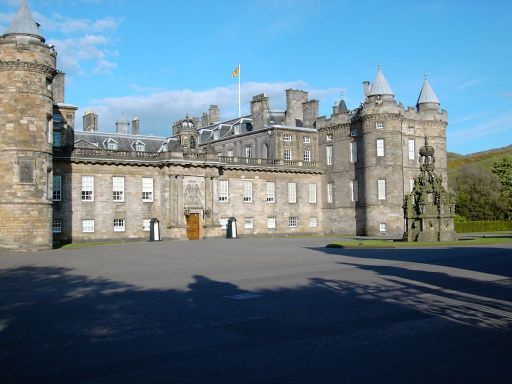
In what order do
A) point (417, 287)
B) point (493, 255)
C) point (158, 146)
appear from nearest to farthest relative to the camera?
point (417, 287)
point (493, 255)
point (158, 146)

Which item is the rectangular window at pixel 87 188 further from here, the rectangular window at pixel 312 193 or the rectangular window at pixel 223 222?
the rectangular window at pixel 312 193

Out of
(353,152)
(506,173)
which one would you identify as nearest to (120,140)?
(353,152)

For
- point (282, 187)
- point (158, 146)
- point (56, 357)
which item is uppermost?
point (158, 146)

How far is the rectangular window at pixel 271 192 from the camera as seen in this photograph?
5541cm

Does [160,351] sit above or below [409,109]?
below

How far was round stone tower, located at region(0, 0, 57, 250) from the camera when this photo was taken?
3453 cm

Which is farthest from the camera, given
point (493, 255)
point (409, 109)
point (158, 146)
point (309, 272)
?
point (158, 146)

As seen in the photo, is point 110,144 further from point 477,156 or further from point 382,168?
point 477,156

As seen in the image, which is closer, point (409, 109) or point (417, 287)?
point (417, 287)

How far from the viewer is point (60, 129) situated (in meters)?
51.7

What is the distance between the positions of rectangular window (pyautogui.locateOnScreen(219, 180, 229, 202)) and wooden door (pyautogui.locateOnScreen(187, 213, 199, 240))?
4.13 m

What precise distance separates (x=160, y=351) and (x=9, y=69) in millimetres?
32255

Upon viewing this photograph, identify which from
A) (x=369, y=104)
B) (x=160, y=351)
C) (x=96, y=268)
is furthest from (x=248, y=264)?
(x=369, y=104)

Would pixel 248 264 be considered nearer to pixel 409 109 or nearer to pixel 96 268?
pixel 96 268
